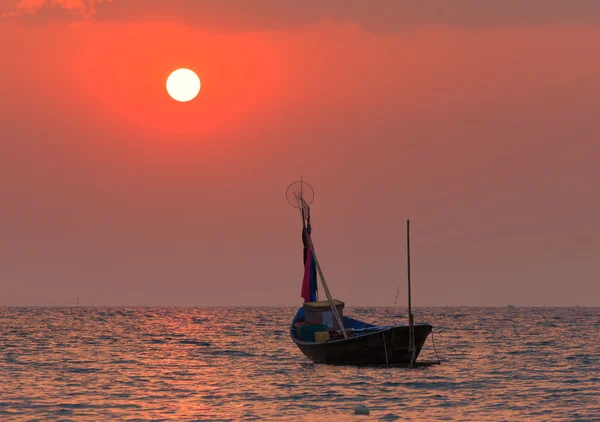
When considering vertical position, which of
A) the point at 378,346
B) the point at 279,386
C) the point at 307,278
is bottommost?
the point at 279,386

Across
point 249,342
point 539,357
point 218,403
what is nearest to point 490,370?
point 539,357

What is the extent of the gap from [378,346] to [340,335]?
14.2 ft

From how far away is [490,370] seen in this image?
62.3 meters

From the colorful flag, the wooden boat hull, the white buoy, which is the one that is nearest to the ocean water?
the white buoy

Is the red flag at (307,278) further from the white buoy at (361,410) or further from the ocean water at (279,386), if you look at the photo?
the white buoy at (361,410)

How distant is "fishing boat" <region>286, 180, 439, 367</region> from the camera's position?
59438 mm

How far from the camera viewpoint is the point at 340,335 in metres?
63.2

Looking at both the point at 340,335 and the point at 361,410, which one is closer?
the point at 361,410

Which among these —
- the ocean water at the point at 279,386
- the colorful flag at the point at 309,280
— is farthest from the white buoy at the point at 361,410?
the colorful flag at the point at 309,280

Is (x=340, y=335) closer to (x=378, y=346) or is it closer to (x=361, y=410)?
(x=378, y=346)

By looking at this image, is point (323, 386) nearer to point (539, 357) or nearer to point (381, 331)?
A: point (381, 331)

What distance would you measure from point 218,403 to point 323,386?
351 inches

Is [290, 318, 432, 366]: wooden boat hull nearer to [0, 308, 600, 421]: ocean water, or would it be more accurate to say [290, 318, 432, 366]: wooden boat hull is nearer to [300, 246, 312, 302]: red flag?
[0, 308, 600, 421]: ocean water

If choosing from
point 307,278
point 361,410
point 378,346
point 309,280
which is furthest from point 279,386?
point 309,280
